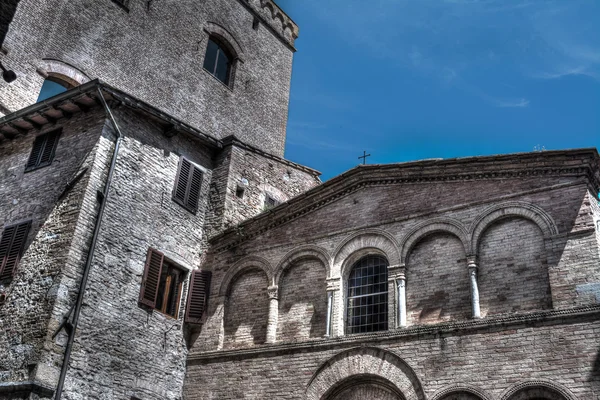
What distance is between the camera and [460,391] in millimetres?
11133

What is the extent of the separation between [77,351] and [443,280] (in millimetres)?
7507

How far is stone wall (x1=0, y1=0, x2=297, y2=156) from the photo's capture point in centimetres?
1781

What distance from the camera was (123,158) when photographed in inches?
567

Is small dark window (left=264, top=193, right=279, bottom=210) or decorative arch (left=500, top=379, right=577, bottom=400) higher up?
small dark window (left=264, top=193, right=279, bottom=210)

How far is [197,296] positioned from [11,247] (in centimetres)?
439

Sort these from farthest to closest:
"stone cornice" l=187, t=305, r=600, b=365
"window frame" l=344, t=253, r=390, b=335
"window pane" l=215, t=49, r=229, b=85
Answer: "window pane" l=215, t=49, r=229, b=85 < "window frame" l=344, t=253, r=390, b=335 < "stone cornice" l=187, t=305, r=600, b=365

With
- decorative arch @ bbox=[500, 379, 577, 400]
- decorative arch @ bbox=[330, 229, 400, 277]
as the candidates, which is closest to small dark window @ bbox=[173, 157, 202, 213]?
decorative arch @ bbox=[330, 229, 400, 277]

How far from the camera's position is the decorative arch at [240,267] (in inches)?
594

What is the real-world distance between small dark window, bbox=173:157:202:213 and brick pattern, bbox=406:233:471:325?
6.00m

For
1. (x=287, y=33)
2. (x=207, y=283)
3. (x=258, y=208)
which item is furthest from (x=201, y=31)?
(x=207, y=283)

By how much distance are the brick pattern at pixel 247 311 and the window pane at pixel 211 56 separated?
1084 centimetres

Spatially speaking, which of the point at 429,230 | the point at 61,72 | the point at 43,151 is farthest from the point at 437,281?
the point at 61,72

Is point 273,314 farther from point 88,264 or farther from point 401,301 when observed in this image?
point 88,264

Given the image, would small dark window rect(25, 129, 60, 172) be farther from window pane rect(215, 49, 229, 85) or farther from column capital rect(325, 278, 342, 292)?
window pane rect(215, 49, 229, 85)
